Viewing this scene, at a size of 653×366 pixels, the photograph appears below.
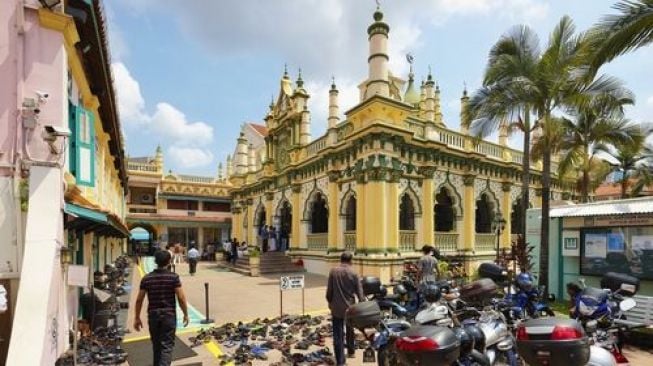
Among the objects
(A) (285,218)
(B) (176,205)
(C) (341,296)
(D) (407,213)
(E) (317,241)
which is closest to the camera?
(C) (341,296)

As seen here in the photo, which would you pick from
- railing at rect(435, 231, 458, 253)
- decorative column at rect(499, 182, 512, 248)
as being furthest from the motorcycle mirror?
decorative column at rect(499, 182, 512, 248)

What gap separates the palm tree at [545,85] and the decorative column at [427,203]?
164 inches

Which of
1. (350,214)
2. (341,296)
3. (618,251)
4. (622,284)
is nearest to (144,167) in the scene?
(350,214)

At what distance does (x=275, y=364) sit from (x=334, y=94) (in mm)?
12851

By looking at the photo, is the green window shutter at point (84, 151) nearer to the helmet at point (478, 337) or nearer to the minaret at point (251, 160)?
the helmet at point (478, 337)

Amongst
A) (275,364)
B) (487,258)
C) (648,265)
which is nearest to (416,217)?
(487,258)

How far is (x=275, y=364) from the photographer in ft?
18.3

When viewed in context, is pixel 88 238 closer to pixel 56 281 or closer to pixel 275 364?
pixel 56 281

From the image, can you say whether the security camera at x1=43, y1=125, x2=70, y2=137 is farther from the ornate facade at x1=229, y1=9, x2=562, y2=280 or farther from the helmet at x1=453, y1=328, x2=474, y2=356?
the ornate facade at x1=229, y1=9, x2=562, y2=280

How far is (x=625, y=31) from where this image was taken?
702 cm

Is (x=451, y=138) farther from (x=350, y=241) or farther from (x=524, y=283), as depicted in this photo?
(x=524, y=283)

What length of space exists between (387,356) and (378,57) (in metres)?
11.1

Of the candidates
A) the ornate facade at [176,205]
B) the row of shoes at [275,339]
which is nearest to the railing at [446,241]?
the row of shoes at [275,339]

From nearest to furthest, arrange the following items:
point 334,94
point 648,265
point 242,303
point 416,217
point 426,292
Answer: point 426,292
point 648,265
point 242,303
point 416,217
point 334,94
